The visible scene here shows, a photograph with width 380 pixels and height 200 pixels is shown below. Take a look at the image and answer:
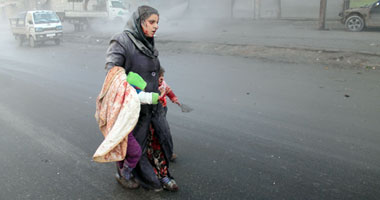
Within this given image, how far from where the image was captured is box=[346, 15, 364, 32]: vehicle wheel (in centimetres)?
1487

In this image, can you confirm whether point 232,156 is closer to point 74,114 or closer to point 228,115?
point 228,115

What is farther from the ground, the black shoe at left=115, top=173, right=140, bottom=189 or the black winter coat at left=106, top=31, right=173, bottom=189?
the black winter coat at left=106, top=31, right=173, bottom=189

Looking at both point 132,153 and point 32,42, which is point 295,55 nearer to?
point 132,153

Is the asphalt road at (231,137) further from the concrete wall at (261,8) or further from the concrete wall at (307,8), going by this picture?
the concrete wall at (261,8)

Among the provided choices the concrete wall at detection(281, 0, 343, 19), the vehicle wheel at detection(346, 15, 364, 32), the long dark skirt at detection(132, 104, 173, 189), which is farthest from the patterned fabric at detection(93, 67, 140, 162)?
the concrete wall at detection(281, 0, 343, 19)

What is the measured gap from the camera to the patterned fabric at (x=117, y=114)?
3043mm

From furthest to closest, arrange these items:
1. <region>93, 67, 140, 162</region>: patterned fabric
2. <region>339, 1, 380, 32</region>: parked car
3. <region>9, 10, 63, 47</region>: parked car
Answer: <region>9, 10, 63, 47</region>: parked car, <region>339, 1, 380, 32</region>: parked car, <region>93, 67, 140, 162</region>: patterned fabric

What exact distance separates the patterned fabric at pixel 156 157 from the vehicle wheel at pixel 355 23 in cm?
1397

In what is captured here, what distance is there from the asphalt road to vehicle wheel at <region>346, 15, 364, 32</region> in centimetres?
683

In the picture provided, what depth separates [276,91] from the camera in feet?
25.1

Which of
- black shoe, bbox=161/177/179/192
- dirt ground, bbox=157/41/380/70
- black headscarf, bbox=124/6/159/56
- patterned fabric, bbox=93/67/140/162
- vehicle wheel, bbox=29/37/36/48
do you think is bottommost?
vehicle wheel, bbox=29/37/36/48

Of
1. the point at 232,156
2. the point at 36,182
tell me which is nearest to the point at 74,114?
the point at 36,182

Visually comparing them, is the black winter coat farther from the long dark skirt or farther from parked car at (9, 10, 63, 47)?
parked car at (9, 10, 63, 47)

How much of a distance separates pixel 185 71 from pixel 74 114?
14.9 feet
